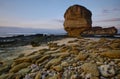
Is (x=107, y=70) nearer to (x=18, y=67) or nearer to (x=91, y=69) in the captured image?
(x=91, y=69)

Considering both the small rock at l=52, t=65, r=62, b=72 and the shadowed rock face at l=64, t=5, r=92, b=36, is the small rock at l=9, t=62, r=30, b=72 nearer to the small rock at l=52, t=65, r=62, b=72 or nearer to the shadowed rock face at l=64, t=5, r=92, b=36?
the small rock at l=52, t=65, r=62, b=72

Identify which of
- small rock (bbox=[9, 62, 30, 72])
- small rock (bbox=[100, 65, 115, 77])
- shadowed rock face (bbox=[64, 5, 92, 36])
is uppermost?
shadowed rock face (bbox=[64, 5, 92, 36])

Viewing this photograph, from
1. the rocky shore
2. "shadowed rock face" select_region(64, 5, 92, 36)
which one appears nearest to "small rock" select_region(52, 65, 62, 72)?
the rocky shore

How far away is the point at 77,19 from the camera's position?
Result: 2491 centimetres

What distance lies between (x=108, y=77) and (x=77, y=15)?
20142 mm

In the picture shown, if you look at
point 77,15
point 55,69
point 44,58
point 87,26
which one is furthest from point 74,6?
point 55,69

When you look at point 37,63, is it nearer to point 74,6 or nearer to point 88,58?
point 88,58

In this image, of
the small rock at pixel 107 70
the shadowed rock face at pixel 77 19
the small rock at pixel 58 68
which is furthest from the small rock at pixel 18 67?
the shadowed rock face at pixel 77 19

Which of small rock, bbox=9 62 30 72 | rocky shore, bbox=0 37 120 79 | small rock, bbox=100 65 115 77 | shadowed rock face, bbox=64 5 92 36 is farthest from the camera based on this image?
shadowed rock face, bbox=64 5 92 36

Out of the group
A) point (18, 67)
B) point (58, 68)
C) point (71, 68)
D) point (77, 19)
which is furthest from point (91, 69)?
point (77, 19)

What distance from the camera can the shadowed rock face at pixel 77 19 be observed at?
2466 cm

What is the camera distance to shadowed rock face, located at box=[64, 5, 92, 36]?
24656 millimetres

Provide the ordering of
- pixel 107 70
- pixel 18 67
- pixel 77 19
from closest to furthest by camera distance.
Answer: pixel 107 70
pixel 18 67
pixel 77 19

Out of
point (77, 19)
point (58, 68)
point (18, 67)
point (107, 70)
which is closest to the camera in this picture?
point (107, 70)
